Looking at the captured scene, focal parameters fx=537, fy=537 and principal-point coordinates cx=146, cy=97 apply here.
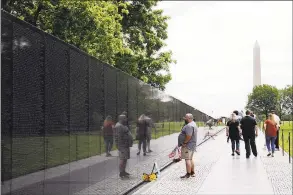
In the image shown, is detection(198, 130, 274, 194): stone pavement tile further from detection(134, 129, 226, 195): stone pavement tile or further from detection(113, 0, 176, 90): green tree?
detection(113, 0, 176, 90): green tree

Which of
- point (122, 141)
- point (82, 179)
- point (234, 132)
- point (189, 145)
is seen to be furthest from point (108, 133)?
point (234, 132)

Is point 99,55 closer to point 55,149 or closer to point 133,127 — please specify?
point 133,127

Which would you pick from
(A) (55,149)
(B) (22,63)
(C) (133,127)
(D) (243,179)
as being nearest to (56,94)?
(A) (55,149)

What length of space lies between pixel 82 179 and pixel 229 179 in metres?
6.25

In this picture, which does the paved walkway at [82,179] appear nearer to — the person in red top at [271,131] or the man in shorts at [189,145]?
the man in shorts at [189,145]

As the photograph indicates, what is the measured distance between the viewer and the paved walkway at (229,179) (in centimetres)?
1085

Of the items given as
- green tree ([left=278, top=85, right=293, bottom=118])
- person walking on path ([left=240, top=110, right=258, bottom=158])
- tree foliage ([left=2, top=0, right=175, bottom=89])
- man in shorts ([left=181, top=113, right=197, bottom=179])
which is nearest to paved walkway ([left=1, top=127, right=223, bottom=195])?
man in shorts ([left=181, top=113, right=197, bottom=179])

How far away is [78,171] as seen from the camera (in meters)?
7.11

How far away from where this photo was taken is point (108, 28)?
30.8 meters

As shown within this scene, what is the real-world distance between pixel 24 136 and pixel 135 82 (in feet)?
22.9

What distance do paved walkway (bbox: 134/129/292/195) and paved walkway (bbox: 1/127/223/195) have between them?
0.60 m

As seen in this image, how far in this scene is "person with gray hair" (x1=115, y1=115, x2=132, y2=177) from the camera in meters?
9.60

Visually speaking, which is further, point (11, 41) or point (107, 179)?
point (107, 179)

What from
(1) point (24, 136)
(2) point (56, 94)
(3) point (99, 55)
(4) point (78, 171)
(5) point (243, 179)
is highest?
(3) point (99, 55)
